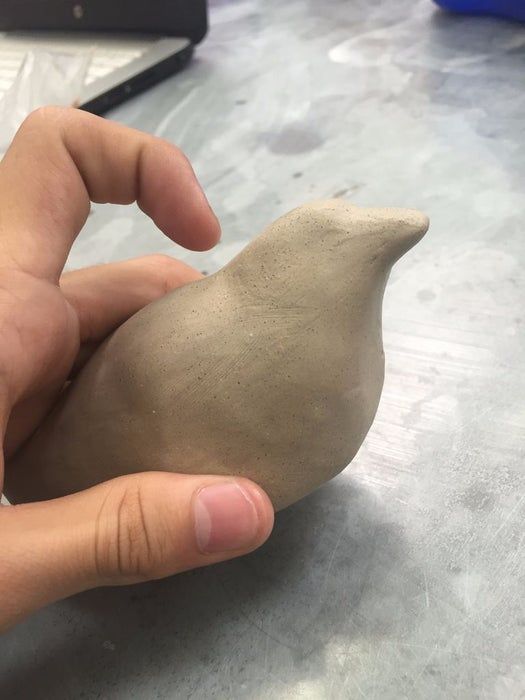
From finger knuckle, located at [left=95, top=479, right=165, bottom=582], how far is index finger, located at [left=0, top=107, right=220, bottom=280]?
1.06 feet

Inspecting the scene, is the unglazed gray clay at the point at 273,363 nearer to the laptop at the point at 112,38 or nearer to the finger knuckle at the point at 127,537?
the finger knuckle at the point at 127,537

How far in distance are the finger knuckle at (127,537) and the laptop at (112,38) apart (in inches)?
55.3

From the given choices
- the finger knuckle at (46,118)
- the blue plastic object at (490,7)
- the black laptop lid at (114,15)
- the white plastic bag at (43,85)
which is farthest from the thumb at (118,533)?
the blue plastic object at (490,7)

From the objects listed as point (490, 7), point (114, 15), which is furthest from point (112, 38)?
point (490, 7)

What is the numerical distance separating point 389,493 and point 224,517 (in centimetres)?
33

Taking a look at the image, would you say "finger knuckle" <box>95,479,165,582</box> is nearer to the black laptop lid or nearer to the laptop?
the laptop

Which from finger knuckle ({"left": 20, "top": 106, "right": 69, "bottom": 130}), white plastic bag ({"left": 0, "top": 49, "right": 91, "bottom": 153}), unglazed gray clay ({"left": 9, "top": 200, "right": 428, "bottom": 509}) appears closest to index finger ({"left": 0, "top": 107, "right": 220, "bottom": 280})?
finger knuckle ({"left": 20, "top": 106, "right": 69, "bottom": 130})

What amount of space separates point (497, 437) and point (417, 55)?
4.59ft

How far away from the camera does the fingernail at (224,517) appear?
0.60 meters

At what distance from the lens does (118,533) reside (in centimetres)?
59

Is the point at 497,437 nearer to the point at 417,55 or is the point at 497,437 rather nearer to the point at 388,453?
the point at 388,453

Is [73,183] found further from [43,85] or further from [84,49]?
[84,49]

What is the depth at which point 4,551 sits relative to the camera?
0.58 metres

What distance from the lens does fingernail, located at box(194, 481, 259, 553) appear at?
604 millimetres
